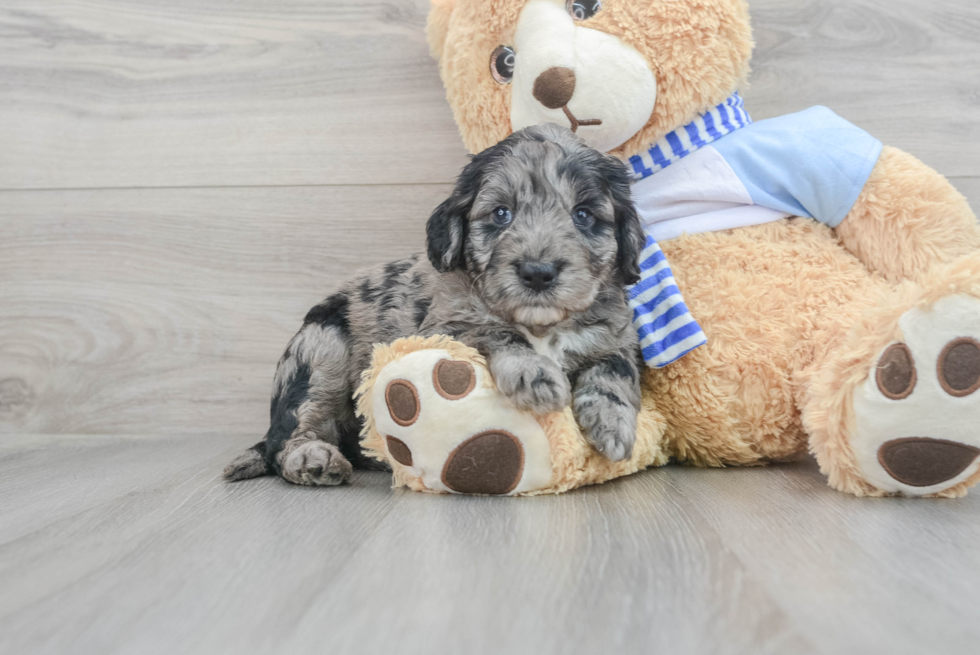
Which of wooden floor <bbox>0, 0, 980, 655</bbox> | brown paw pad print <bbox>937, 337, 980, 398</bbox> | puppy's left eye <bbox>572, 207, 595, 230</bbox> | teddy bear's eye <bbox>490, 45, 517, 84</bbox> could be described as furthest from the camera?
teddy bear's eye <bbox>490, 45, 517, 84</bbox>

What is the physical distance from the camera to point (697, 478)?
65.6 inches

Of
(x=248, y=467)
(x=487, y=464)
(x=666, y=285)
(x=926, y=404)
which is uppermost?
(x=666, y=285)

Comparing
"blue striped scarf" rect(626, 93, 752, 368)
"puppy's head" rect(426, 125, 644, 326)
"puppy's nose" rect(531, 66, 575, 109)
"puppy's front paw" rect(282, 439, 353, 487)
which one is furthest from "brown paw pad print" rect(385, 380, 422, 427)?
"puppy's nose" rect(531, 66, 575, 109)

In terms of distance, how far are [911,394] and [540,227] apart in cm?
74

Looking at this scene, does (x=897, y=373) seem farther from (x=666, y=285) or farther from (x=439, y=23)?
(x=439, y=23)

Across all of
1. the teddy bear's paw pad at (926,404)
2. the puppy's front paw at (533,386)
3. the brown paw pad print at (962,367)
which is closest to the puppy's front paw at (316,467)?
the puppy's front paw at (533,386)

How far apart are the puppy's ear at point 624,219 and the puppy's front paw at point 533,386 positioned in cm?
33

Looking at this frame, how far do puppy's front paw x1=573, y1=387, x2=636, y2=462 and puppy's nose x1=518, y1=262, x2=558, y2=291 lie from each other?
27 cm

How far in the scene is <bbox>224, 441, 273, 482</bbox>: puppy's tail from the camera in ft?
5.99

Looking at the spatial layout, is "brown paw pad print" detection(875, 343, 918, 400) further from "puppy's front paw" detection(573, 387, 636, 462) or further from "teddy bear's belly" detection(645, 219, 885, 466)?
"puppy's front paw" detection(573, 387, 636, 462)

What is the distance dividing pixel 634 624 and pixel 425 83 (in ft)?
6.33

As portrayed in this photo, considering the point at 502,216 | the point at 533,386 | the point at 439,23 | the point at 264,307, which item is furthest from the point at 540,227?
the point at 264,307

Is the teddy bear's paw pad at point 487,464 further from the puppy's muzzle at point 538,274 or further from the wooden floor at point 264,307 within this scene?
the puppy's muzzle at point 538,274

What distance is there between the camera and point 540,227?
151 centimetres
